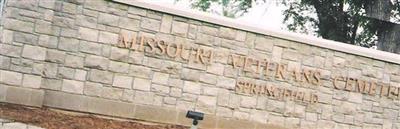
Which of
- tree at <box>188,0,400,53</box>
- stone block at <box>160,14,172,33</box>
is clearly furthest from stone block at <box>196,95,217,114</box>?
tree at <box>188,0,400,53</box>

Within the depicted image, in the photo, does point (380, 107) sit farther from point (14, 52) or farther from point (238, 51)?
point (14, 52)

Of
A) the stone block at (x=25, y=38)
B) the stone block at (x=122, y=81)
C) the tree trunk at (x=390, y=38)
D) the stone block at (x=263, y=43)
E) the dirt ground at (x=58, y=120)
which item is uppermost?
the tree trunk at (x=390, y=38)

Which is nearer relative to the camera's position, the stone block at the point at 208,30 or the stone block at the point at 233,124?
the stone block at the point at 208,30

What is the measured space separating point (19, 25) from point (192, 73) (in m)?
2.97

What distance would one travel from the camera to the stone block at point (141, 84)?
27.7 ft

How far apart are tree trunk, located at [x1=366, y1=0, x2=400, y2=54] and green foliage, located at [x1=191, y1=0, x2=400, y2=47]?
5.1 inches

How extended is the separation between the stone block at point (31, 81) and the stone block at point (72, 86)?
435mm

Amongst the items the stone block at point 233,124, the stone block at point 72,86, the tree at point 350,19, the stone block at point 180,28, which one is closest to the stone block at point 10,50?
the stone block at point 72,86

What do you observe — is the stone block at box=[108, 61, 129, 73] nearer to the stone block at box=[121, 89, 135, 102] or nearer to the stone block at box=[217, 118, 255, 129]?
the stone block at box=[121, 89, 135, 102]

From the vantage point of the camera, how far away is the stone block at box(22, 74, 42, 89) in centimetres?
780

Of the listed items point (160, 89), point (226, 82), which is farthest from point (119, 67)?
point (226, 82)

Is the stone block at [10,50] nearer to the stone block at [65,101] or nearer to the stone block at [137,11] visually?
the stone block at [65,101]

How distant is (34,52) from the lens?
25.7 ft

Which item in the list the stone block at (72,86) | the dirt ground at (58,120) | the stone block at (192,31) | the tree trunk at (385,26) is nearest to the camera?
the dirt ground at (58,120)
